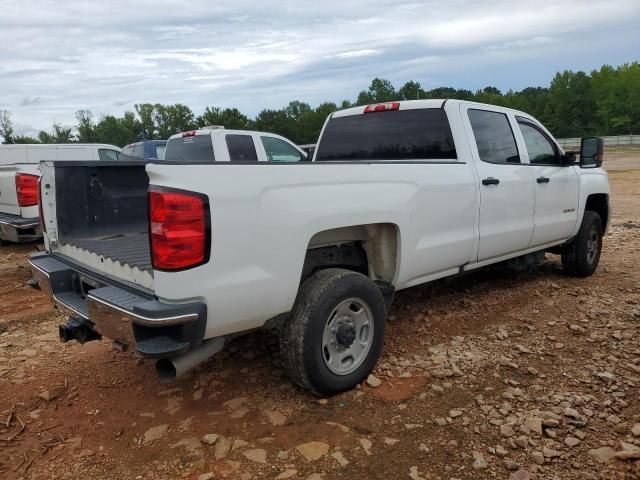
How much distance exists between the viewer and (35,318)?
5215 millimetres

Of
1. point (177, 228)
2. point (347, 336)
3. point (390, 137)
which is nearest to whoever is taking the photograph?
point (177, 228)

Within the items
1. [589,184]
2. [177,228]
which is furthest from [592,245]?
[177,228]

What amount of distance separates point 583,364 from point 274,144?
6846 mm

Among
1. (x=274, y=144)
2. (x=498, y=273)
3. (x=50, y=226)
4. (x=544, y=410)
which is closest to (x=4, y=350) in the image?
(x=50, y=226)

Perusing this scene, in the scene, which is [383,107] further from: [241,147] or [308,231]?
[241,147]

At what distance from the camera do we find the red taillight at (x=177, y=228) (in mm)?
2512

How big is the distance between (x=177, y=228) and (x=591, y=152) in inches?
193

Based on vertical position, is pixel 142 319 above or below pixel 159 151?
below

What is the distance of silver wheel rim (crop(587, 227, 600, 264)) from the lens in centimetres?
604

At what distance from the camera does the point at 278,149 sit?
31.3 feet

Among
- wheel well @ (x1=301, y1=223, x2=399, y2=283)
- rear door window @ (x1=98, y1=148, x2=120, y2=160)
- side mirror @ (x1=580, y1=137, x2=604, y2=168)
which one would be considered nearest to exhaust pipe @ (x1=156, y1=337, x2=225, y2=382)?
wheel well @ (x1=301, y1=223, x2=399, y2=283)

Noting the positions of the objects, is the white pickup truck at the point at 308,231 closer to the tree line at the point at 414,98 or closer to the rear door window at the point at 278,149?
the rear door window at the point at 278,149

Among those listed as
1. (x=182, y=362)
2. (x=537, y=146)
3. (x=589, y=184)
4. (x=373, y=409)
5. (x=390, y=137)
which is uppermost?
(x=390, y=137)

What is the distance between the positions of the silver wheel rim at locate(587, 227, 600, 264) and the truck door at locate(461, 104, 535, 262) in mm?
1456
